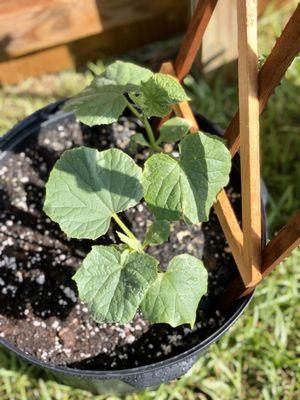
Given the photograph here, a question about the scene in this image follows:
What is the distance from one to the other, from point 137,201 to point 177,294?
0.19 metres

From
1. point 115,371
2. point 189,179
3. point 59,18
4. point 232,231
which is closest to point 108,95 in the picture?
point 189,179

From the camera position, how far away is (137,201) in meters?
1.13

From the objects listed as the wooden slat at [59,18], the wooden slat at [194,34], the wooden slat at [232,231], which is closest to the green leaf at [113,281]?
the wooden slat at [232,231]

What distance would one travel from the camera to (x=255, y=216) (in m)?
1.10

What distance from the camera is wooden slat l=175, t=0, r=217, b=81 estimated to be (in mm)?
1169

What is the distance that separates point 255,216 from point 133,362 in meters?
0.47

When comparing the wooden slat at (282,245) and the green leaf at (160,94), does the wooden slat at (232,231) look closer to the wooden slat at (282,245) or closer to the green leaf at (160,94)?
the wooden slat at (282,245)

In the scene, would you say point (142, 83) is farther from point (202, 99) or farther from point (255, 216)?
point (202, 99)

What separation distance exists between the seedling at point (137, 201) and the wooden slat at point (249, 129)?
0.05m

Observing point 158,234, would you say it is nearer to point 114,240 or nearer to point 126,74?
point 114,240

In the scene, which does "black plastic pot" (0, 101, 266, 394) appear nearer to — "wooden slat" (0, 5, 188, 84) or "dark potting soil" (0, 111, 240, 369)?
"dark potting soil" (0, 111, 240, 369)

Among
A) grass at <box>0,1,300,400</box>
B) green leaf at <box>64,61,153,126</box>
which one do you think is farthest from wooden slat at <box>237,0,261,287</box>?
grass at <box>0,1,300,400</box>

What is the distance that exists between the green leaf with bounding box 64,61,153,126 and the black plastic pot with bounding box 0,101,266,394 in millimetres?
250

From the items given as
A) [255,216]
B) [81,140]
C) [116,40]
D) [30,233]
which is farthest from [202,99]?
[255,216]
